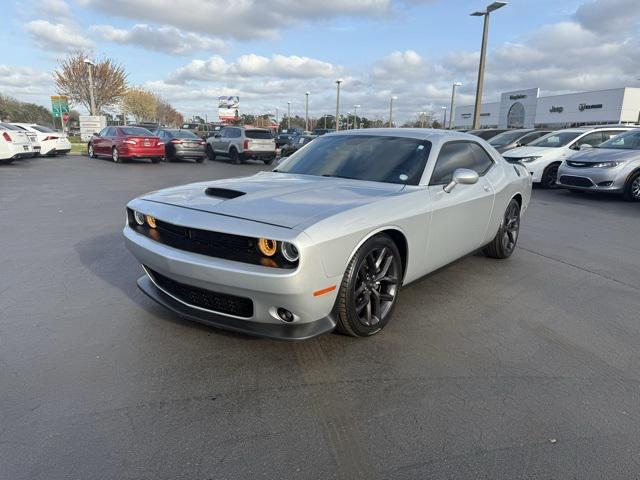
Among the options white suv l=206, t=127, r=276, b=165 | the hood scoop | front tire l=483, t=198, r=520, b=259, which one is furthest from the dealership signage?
the hood scoop

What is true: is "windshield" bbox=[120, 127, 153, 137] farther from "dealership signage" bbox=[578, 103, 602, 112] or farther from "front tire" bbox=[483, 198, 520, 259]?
"dealership signage" bbox=[578, 103, 602, 112]

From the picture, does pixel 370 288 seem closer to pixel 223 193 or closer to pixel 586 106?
pixel 223 193

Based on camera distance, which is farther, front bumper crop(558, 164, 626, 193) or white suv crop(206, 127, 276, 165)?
white suv crop(206, 127, 276, 165)

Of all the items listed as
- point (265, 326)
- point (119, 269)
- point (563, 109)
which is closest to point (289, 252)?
point (265, 326)

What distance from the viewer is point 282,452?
7.01 feet

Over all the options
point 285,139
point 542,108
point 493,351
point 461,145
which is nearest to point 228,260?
point 493,351

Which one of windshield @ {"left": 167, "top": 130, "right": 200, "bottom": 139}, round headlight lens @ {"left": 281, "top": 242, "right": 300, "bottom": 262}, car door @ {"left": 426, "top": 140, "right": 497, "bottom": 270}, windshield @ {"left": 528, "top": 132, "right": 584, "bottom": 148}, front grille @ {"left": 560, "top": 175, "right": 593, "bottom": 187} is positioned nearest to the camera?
round headlight lens @ {"left": 281, "top": 242, "right": 300, "bottom": 262}

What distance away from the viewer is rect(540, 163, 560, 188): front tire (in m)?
12.0

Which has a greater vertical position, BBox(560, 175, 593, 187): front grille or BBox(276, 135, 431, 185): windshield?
BBox(276, 135, 431, 185): windshield

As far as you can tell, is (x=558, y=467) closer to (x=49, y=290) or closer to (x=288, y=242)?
(x=288, y=242)

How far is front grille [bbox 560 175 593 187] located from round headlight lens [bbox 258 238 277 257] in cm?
976

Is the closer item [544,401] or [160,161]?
[544,401]

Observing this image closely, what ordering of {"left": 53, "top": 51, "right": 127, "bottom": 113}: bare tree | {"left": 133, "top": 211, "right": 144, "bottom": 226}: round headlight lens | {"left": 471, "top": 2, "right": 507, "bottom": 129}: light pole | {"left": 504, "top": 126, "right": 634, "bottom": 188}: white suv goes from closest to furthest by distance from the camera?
{"left": 133, "top": 211, "right": 144, "bottom": 226}: round headlight lens < {"left": 504, "top": 126, "right": 634, "bottom": 188}: white suv < {"left": 471, "top": 2, "right": 507, "bottom": 129}: light pole < {"left": 53, "top": 51, "right": 127, "bottom": 113}: bare tree

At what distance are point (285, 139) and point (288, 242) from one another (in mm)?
29553
